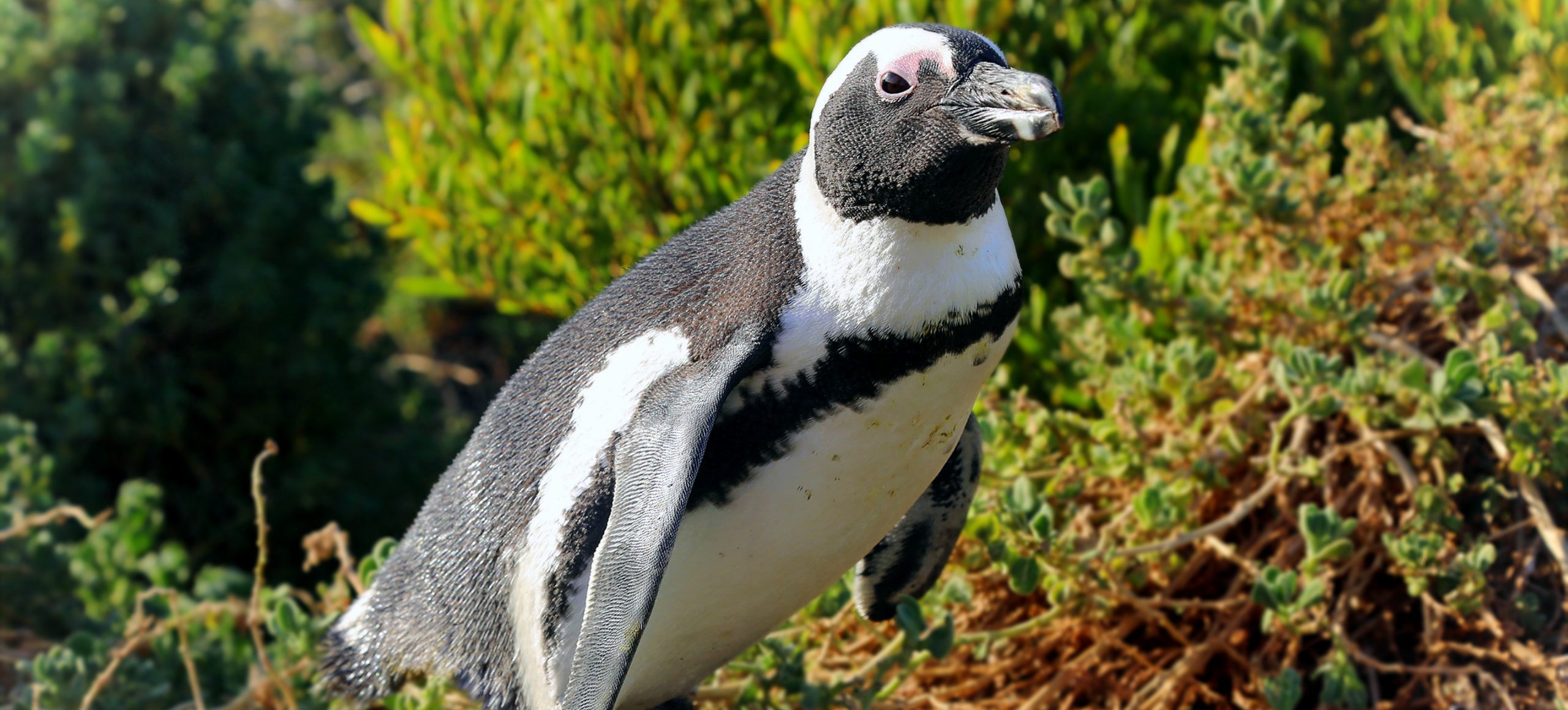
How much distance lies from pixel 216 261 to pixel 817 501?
210cm

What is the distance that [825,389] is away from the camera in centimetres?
115

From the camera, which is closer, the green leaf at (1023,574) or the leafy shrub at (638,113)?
the green leaf at (1023,574)

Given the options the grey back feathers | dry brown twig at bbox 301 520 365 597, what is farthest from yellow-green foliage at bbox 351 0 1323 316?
the grey back feathers

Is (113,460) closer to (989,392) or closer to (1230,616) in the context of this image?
(989,392)

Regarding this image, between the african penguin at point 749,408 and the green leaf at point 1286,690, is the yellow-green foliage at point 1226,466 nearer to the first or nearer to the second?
the green leaf at point 1286,690

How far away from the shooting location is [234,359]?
2951 mm

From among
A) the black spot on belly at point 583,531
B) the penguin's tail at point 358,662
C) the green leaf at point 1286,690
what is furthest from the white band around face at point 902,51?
the green leaf at point 1286,690

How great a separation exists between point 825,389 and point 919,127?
228 mm

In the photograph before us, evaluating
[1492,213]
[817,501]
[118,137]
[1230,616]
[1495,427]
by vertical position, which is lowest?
[1230,616]

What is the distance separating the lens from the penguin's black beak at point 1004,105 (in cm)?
101

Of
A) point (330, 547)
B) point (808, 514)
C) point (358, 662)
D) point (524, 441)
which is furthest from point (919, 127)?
point (330, 547)

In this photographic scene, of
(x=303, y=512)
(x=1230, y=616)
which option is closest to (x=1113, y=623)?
(x=1230, y=616)

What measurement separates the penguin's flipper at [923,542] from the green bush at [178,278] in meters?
1.76

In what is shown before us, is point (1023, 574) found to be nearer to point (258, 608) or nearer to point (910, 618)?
A: point (910, 618)
